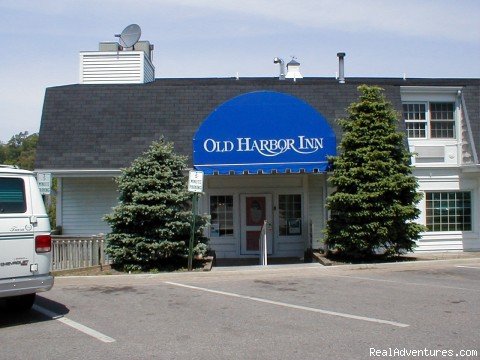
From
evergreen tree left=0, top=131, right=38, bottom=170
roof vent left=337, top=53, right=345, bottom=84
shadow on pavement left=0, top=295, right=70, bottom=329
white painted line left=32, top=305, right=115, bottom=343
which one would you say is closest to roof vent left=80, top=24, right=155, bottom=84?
roof vent left=337, top=53, right=345, bottom=84

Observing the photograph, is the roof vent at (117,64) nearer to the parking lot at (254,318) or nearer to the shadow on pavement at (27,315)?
the parking lot at (254,318)

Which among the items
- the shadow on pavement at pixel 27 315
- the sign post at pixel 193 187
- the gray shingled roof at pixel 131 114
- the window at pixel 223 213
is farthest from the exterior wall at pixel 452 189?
the shadow on pavement at pixel 27 315

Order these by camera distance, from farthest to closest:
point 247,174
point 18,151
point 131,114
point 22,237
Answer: point 18,151 < point 131,114 < point 247,174 < point 22,237

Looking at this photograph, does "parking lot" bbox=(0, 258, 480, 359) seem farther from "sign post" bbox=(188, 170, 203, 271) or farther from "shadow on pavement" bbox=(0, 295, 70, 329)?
"sign post" bbox=(188, 170, 203, 271)

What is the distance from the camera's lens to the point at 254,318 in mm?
9070

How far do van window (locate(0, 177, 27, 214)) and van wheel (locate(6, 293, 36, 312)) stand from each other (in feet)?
5.43

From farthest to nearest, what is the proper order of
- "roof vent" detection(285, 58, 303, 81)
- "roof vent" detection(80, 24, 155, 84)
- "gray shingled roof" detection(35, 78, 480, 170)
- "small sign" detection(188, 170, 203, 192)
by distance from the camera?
"roof vent" detection(285, 58, 303, 81)
"roof vent" detection(80, 24, 155, 84)
"gray shingled roof" detection(35, 78, 480, 170)
"small sign" detection(188, 170, 203, 192)

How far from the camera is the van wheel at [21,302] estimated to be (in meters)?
9.73

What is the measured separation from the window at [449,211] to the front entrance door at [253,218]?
5332 millimetres

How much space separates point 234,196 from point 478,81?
1041 cm

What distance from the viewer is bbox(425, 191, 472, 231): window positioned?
787 inches

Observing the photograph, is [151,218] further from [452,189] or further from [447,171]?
[452,189]

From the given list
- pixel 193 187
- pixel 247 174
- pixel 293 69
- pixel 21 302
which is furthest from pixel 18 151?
pixel 21 302

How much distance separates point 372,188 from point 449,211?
18.1 ft
